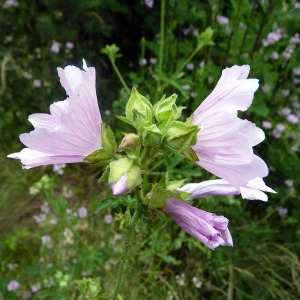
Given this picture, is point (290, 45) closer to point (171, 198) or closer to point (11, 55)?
point (11, 55)

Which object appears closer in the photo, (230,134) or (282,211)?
(230,134)

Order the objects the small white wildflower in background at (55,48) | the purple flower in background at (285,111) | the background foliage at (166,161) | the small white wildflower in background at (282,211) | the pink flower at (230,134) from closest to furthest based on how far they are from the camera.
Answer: the pink flower at (230,134)
the background foliage at (166,161)
the small white wildflower in background at (282,211)
the purple flower in background at (285,111)
the small white wildflower in background at (55,48)

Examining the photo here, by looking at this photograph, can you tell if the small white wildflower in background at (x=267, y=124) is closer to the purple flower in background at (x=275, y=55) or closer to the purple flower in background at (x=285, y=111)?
the purple flower in background at (x=285, y=111)

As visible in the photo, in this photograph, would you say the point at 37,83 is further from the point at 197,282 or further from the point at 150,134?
the point at 150,134

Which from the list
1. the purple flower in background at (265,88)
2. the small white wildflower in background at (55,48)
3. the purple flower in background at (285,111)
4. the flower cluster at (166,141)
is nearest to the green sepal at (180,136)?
the flower cluster at (166,141)

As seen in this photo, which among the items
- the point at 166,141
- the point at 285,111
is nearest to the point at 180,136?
→ the point at 166,141

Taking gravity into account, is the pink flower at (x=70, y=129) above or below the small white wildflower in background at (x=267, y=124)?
above
